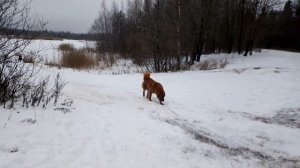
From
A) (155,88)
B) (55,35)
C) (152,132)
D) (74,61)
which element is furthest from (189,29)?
(55,35)

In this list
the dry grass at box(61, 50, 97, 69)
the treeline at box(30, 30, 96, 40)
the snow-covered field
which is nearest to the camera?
the snow-covered field

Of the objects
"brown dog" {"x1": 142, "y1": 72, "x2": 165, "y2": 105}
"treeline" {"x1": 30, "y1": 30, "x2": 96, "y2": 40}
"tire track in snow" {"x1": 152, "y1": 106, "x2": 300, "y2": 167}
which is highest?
"treeline" {"x1": 30, "y1": 30, "x2": 96, "y2": 40}

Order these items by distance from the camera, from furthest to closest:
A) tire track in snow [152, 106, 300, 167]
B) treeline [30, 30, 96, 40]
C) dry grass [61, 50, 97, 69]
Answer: dry grass [61, 50, 97, 69] → treeline [30, 30, 96, 40] → tire track in snow [152, 106, 300, 167]

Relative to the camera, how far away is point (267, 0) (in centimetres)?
3022

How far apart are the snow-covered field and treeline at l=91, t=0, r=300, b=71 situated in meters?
10.3

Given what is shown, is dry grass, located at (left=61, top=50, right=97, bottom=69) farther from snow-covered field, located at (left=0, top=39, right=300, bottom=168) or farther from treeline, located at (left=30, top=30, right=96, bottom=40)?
snow-covered field, located at (left=0, top=39, right=300, bottom=168)

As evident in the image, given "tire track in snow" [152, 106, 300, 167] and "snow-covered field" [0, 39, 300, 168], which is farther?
"tire track in snow" [152, 106, 300, 167]

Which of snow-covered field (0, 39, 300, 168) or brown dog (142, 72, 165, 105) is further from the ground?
brown dog (142, 72, 165, 105)

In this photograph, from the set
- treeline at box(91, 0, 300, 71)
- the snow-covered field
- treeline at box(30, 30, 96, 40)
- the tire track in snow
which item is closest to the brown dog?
the snow-covered field

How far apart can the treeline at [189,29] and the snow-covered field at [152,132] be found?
1026 cm

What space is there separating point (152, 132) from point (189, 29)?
2075 cm

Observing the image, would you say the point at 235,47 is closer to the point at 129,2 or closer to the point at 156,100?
the point at 129,2

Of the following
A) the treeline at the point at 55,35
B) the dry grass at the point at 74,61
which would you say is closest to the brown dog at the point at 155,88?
the treeline at the point at 55,35

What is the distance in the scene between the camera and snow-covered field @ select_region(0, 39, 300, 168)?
4.27 metres
